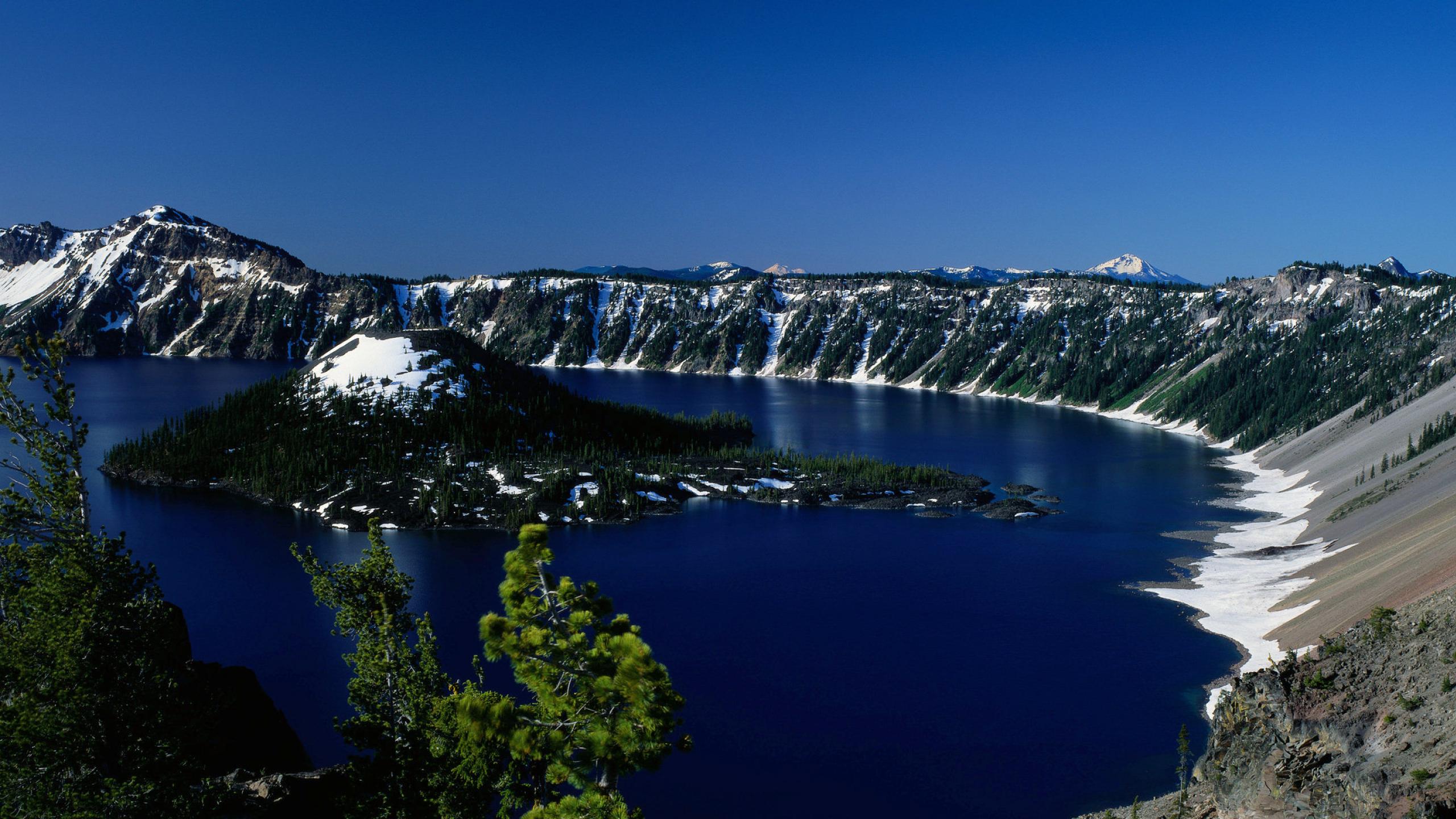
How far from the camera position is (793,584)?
79.7 metres

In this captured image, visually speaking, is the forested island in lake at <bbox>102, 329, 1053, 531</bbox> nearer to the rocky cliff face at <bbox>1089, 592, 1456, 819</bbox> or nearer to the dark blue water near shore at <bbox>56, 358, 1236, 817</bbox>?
the dark blue water near shore at <bbox>56, 358, 1236, 817</bbox>

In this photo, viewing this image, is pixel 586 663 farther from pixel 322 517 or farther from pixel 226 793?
pixel 322 517

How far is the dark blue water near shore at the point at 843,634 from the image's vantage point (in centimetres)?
4625

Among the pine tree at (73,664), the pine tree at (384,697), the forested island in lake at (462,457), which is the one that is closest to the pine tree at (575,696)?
the pine tree at (384,697)

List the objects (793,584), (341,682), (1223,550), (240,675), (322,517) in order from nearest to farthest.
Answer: (240,675)
(341,682)
(793,584)
(1223,550)
(322,517)

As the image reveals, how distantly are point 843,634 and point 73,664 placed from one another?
5204cm

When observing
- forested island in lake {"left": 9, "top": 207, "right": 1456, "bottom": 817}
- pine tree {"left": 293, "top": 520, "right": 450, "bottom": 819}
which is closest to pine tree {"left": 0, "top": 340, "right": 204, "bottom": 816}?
pine tree {"left": 293, "top": 520, "right": 450, "bottom": 819}

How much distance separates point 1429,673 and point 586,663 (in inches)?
1124

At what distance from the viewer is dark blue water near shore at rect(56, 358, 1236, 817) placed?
152ft

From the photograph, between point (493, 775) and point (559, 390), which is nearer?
point (493, 775)

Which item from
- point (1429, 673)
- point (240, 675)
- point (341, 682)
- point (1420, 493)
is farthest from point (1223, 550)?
point (240, 675)

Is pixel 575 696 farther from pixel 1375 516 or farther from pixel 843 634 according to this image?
pixel 1375 516

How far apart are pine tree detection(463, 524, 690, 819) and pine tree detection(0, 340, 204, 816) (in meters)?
8.75

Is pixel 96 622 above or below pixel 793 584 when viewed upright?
above
